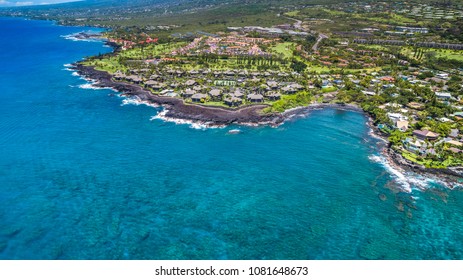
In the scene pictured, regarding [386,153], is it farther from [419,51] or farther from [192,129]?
[419,51]

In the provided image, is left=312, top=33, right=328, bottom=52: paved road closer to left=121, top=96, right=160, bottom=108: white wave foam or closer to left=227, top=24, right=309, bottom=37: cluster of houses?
left=227, top=24, right=309, bottom=37: cluster of houses

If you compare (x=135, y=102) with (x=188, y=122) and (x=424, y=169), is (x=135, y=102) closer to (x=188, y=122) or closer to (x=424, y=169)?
(x=188, y=122)

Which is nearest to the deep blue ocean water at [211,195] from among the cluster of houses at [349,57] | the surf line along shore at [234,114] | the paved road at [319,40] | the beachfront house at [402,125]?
the surf line along shore at [234,114]

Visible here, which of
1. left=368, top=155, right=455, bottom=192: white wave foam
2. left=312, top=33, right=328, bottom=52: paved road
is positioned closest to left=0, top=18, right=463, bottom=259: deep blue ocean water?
left=368, top=155, right=455, bottom=192: white wave foam

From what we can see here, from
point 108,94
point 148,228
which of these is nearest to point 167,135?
point 148,228

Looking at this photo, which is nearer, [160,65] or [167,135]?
[167,135]

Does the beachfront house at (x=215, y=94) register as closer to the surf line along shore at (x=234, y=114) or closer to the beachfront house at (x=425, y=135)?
the surf line along shore at (x=234, y=114)
